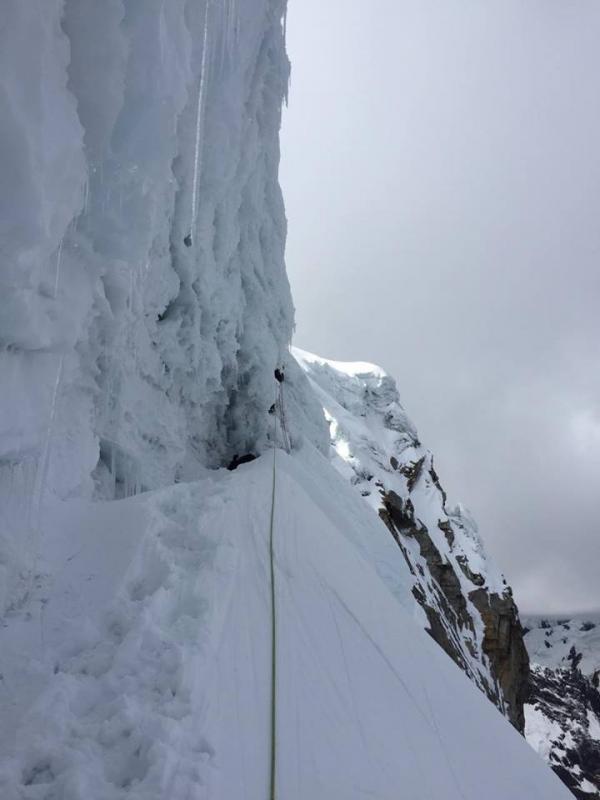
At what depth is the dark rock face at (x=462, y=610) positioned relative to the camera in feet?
92.2

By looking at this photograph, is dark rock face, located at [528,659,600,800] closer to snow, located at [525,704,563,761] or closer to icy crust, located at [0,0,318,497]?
snow, located at [525,704,563,761]

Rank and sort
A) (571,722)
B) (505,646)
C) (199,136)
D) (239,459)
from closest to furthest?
1. (199,136)
2. (239,459)
3. (505,646)
4. (571,722)

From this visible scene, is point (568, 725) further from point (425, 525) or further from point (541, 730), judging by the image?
point (425, 525)

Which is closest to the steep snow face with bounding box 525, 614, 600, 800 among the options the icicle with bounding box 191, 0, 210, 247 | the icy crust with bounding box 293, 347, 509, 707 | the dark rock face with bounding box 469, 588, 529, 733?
the dark rock face with bounding box 469, 588, 529, 733

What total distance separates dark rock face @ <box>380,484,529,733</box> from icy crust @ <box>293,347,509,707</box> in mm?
131

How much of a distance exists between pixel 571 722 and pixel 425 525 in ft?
344

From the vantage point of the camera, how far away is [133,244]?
4.76 m

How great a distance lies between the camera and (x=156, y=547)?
4.57 metres

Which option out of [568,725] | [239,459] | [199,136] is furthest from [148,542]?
[568,725]

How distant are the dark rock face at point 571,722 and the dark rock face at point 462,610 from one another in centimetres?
3985

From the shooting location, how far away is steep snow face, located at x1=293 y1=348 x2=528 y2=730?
99.1 feet

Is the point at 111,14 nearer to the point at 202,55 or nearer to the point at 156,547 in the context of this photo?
the point at 202,55

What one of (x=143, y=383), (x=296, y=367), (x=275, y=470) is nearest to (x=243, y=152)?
(x=143, y=383)

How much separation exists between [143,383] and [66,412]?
2.35 metres
